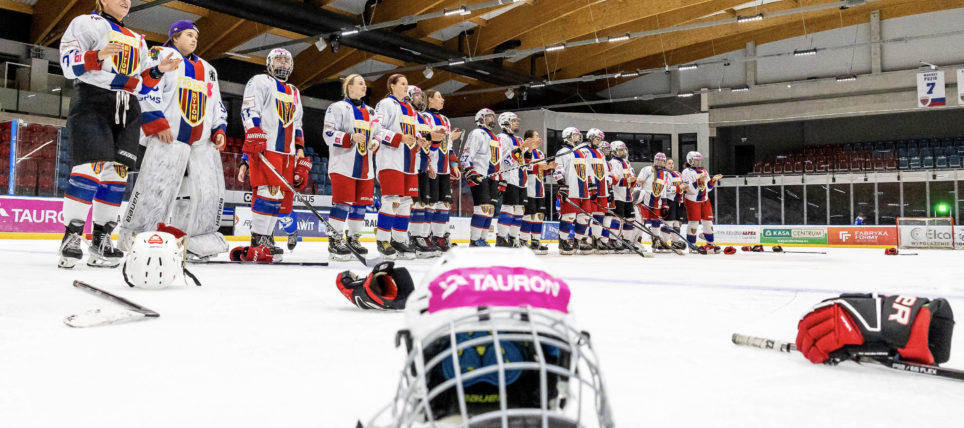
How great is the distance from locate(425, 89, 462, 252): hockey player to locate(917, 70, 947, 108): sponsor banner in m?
14.4

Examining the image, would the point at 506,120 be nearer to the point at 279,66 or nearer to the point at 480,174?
the point at 480,174

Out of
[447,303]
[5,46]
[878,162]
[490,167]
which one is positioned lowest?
[447,303]

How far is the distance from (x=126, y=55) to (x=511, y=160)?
5.03 meters

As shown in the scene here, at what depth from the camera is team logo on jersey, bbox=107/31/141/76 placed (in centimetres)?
353

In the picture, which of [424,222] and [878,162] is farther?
[878,162]

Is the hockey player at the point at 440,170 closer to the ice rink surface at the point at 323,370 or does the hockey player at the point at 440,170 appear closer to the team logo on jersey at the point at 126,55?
the team logo on jersey at the point at 126,55

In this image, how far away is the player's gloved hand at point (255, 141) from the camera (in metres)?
4.75

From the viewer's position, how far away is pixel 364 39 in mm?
14500

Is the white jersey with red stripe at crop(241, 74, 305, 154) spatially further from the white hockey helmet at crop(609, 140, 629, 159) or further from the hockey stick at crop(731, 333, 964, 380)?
the white hockey helmet at crop(609, 140, 629, 159)

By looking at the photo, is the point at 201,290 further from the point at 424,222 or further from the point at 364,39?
the point at 364,39

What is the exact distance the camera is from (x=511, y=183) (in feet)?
26.2

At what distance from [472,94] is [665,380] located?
2148 centimetres

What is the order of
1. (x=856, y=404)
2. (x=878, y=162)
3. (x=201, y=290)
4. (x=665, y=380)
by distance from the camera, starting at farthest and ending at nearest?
(x=878, y=162)
(x=201, y=290)
(x=665, y=380)
(x=856, y=404)

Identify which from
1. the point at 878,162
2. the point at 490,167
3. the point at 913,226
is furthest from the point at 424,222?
the point at 878,162
